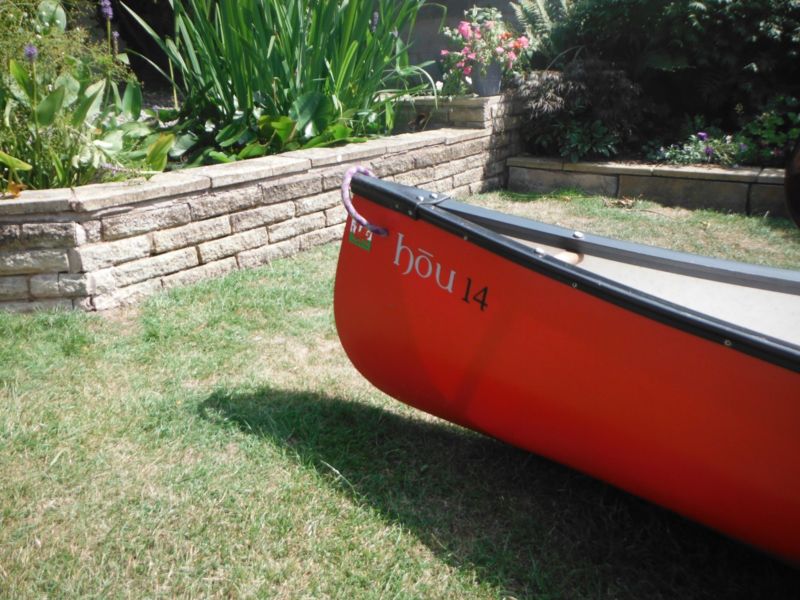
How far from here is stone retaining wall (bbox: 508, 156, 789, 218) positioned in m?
4.90

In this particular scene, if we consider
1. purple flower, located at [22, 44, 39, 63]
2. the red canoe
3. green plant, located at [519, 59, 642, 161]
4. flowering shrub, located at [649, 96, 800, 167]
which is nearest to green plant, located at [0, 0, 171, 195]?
purple flower, located at [22, 44, 39, 63]

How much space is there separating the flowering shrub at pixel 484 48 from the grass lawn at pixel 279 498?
3581 mm

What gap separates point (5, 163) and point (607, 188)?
4211 millimetres

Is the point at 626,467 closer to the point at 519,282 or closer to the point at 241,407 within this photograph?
the point at 519,282

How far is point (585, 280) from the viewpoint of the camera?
61.6 inches

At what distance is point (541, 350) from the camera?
1703 mm

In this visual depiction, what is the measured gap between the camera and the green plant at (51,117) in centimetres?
314

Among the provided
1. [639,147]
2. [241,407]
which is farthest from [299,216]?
[639,147]

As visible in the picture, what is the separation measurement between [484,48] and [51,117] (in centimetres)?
351

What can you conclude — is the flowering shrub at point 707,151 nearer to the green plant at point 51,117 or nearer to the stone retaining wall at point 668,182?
the stone retaining wall at point 668,182

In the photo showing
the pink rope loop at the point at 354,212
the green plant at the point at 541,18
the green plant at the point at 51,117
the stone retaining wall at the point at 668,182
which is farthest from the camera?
the green plant at the point at 541,18

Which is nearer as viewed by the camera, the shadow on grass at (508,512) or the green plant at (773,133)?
the shadow on grass at (508,512)

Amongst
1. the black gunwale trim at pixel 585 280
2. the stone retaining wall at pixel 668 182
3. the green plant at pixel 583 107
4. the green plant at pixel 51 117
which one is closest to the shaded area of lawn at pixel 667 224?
the stone retaining wall at pixel 668 182

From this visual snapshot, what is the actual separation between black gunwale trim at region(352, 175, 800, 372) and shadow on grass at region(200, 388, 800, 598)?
2.26 feet
